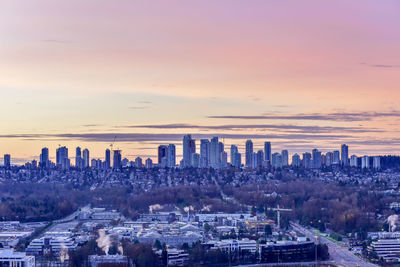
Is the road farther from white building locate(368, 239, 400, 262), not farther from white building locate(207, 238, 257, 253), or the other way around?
white building locate(207, 238, 257, 253)

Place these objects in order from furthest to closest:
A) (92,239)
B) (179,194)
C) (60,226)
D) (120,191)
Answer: (120,191), (179,194), (60,226), (92,239)

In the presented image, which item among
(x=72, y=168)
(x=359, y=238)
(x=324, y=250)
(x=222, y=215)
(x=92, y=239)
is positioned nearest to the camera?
(x=324, y=250)

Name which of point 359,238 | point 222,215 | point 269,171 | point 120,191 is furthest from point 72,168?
point 359,238

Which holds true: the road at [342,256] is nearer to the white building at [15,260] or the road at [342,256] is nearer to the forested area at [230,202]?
the forested area at [230,202]

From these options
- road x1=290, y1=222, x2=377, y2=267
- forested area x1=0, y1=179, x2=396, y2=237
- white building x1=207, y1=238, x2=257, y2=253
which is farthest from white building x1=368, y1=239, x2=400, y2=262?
forested area x1=0, y1=179, x2=396, y2=237

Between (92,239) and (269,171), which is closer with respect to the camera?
(92,239)

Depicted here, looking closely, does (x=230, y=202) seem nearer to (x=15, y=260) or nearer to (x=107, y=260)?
(x=107, y=260)

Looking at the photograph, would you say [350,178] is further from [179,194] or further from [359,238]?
[359,238]

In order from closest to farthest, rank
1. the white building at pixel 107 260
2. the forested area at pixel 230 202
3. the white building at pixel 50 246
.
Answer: the white building at pixel 107 260 → the white building at pixel 50 246 → the forested area at pixel 230 202

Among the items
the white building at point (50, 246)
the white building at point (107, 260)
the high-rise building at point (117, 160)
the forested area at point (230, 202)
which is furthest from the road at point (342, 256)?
the high-rise building at point (117, 160)
